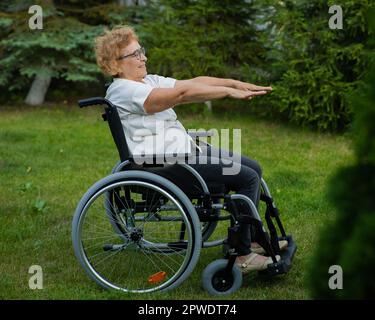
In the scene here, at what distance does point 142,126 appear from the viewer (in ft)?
12.6

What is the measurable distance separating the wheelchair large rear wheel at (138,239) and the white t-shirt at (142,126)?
20 cm

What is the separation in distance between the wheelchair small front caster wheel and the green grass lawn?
0.15 ft

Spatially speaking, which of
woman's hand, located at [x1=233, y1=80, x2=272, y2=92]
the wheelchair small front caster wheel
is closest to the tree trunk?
woman's hand, located at [x1=233, y1=80, x2=272, y2=92]

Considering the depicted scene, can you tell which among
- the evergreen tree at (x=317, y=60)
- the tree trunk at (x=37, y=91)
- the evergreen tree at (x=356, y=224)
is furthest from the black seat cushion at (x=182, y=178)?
the tree trunk at (x=37, y=91)

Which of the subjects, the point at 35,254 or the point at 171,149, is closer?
the point at 171,149

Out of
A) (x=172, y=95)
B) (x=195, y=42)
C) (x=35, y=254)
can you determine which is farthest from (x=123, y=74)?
(x=195, y=42)

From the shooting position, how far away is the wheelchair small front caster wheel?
3.79m

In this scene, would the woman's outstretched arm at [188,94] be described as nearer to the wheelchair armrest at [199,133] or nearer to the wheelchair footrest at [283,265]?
the wheelchair armrest at [199,133]

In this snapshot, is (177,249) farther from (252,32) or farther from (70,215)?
(252,32)

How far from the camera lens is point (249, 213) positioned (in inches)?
154

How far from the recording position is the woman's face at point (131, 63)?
397cm

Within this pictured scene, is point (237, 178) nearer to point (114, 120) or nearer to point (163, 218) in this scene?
point (163, 218)
